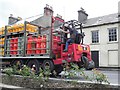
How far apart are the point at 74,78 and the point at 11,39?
676cm

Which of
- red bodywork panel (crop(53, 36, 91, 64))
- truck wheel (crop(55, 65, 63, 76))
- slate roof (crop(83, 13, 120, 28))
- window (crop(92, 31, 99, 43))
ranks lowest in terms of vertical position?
truck wheel (crop(55, 65, 63, 76))

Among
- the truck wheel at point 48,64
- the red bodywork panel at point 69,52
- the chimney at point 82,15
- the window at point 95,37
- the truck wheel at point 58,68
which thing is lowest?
the truck wheel at point 58,68

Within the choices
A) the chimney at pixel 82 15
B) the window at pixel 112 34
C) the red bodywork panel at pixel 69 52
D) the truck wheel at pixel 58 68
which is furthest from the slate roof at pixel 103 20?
the truck wheel at pixel 58 68

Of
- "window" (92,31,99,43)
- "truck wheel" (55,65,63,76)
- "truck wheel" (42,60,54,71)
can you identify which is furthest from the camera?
"window" (92,31,99,43)

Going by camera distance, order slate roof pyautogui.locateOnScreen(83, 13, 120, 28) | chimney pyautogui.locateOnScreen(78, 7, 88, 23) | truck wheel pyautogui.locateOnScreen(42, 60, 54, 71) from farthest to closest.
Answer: chimney pyautogui.locateOnScreen(78, 7, 88, 23)
slate roof pyautogui.locateOnScreen(83, 13, 120, 28)
truck wheel pyautogui.locateOnScreen(42, 60, 54, 71)

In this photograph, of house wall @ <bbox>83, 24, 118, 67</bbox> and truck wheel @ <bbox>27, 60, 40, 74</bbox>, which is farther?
house wall @ <bbox>83, 24, 118, 67</bbox>

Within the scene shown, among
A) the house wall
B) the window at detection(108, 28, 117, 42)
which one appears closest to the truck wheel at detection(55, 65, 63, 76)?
the house wall

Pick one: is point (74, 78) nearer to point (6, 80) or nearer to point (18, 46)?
point (6, 80)

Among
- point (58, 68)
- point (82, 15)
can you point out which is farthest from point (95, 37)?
point (58, 68)

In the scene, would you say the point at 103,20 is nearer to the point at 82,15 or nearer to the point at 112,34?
the point at 112,34

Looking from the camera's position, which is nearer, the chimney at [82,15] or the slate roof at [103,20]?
the slate roof at [103,20]

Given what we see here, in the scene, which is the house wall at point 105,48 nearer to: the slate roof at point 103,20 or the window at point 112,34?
the window at point 112,34

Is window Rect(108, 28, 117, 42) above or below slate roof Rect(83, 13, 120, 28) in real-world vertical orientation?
below

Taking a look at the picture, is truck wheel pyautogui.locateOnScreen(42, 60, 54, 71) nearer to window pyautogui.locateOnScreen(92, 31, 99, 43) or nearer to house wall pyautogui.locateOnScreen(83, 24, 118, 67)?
house wall pyautogui.locateOnScreen(83, 24, 118, 67)
